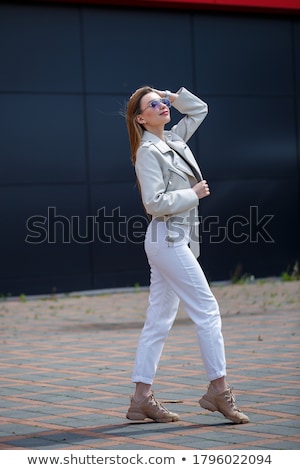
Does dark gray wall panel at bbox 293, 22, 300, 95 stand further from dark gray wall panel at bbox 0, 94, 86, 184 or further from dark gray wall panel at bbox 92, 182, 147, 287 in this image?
dark gray wall panel at bbox 0, 94, 86, 184

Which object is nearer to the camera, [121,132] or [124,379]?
[124,379]

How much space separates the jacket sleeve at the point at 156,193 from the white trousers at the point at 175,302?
153mm

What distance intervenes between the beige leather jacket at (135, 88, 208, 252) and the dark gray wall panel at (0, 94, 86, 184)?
31.2ft

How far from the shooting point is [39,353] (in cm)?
983

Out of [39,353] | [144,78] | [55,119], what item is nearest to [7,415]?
[39,353]

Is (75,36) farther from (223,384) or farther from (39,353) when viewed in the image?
(223,384)

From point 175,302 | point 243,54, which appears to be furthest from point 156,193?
point 243,54

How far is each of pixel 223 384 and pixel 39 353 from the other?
12.8 feet

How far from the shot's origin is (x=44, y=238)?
52.6ft

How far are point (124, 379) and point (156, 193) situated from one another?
2.27m

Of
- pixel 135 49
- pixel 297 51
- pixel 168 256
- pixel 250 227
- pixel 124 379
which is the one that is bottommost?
pixel 124 379

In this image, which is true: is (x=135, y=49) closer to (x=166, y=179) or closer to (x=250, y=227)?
(x=250, y=227)

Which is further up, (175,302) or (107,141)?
(107,141)

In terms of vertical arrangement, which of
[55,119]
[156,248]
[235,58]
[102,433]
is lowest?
[102,433]
